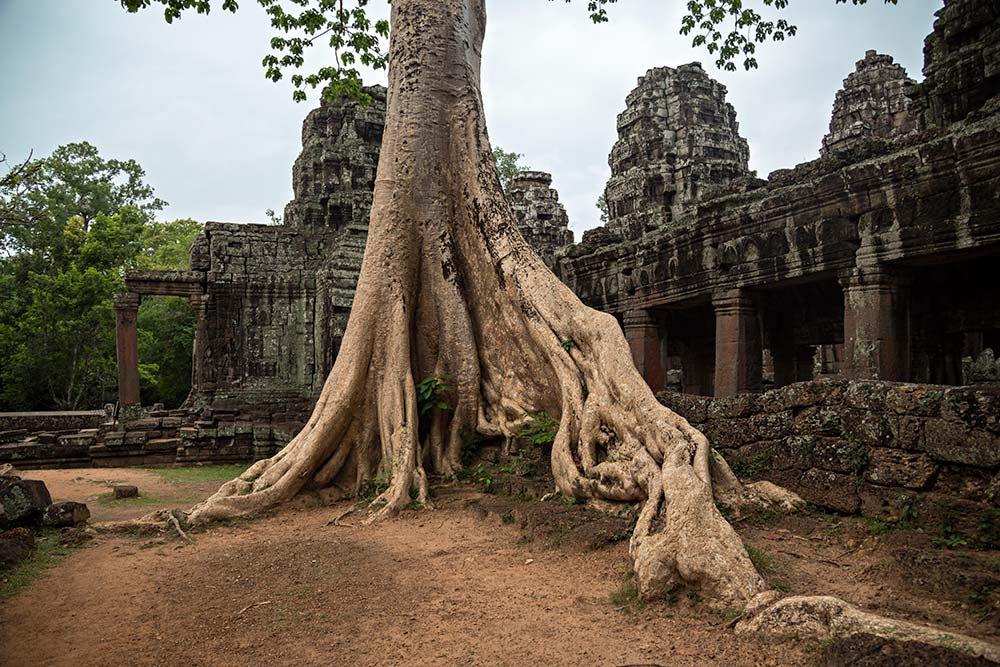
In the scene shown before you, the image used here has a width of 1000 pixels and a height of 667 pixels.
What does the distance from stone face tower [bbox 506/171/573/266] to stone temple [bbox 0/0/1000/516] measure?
0.21 feet

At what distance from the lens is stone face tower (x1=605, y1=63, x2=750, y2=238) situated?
43.8 feet

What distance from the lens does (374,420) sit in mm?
5336

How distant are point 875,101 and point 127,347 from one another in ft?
62.7

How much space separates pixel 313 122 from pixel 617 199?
25.4 feet

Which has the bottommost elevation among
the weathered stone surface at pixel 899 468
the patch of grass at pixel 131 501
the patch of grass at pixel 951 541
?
the patch of grass at pixel 131 501

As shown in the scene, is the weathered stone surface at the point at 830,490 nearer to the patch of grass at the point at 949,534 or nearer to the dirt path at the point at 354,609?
the patch of grass at the point at 949,534

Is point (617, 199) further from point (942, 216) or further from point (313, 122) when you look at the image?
point (942, 216)

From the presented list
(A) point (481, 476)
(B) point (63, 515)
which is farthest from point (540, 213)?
(B) point (63, 515)

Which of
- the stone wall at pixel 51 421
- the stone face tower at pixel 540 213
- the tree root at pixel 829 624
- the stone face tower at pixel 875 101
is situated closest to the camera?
the tree root at pixel 829 624

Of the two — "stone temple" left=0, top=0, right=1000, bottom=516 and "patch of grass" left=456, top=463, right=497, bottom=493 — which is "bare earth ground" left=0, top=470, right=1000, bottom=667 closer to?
"stone temple" left=0, top=0, right=1000, bottom=516

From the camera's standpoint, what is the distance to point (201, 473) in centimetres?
885

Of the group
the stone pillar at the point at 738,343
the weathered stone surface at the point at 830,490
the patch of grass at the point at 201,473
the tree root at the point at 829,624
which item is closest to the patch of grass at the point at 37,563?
the tree root at the point at 829,624

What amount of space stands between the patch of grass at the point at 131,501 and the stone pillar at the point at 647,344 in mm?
6896

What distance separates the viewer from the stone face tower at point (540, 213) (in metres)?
16.5
